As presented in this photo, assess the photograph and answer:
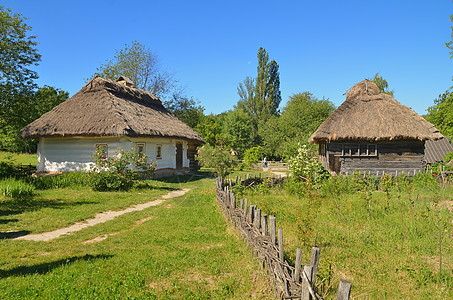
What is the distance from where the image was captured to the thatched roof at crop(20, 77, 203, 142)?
1562 cm

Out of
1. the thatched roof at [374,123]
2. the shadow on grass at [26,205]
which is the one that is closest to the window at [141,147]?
the shadow on grass at [26,205]

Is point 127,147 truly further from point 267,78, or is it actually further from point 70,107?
point 267,78

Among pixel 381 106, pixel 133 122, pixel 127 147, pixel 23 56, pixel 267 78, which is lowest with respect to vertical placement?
pixel 127 147

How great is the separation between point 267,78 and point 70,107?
33.9m

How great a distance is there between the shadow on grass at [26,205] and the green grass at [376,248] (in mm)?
6721

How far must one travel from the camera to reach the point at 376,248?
5.11 metres

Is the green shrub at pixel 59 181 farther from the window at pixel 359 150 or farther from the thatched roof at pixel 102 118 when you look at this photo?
the window at pixel 359 150

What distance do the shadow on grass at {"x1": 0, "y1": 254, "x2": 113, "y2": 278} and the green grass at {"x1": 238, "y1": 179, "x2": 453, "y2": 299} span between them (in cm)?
355

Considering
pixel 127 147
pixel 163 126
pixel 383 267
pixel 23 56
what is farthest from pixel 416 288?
pixel 23 56

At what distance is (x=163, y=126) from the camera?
1920cm

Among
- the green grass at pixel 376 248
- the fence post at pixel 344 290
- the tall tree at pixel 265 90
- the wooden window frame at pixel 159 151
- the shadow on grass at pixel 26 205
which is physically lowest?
the shadow on grass at pixel 26 205

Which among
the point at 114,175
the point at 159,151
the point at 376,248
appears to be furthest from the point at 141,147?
the point at 376,248

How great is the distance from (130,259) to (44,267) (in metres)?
1.34

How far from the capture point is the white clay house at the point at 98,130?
52.1 feet
